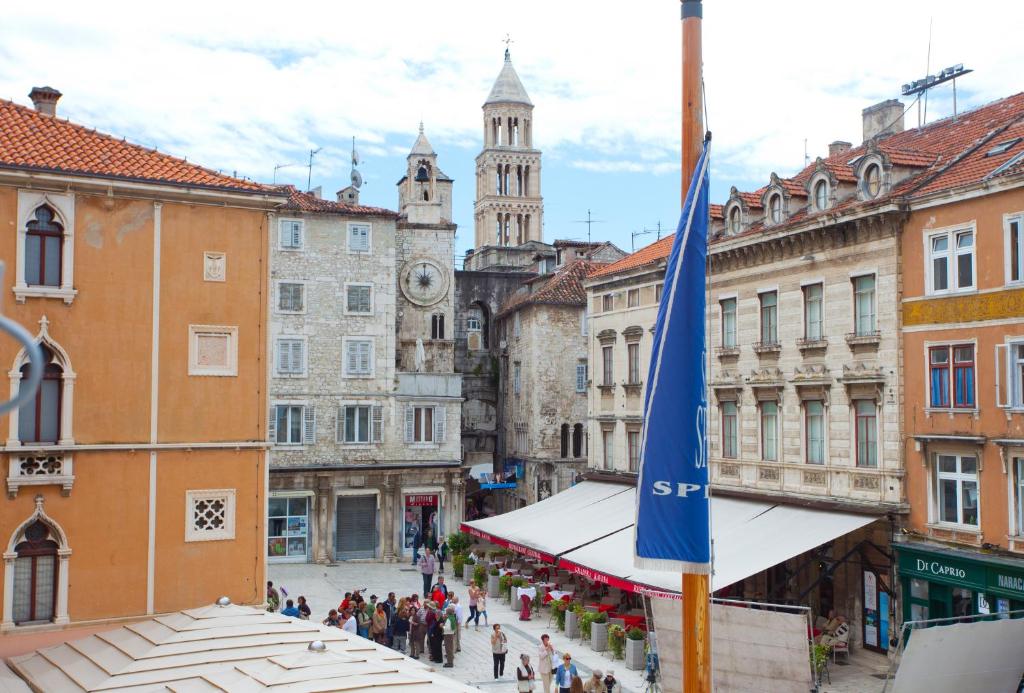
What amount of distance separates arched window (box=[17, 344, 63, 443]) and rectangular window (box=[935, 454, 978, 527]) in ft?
59.0

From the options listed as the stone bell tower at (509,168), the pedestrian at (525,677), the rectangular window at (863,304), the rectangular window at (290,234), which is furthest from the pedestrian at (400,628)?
the stone bell tower at (509,168)

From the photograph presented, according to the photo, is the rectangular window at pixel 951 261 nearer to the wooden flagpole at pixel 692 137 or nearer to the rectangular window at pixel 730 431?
the rectangular window at pixel 730 431

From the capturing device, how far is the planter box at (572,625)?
90.1 ft

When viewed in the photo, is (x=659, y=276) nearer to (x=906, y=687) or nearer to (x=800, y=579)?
(x=800, y=579)

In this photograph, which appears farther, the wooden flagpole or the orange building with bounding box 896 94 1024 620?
the orange building with bounding box 896 94 1024 620

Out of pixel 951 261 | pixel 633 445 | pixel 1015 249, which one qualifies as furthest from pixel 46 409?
pixel 633 445

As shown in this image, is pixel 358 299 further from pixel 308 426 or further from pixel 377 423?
pixel 308 426

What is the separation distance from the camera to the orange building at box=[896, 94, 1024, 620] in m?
21.9

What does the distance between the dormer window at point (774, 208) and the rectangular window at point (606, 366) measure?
32.3 feet

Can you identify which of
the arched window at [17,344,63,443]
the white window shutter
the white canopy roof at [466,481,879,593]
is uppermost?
the arched window at [17,344,63,443]

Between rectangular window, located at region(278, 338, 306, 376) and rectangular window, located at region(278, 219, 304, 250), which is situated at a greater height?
rectangular window, located at region(278, 219, 304, 250)

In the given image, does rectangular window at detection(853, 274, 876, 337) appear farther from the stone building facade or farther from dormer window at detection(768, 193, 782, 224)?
the stone building facade

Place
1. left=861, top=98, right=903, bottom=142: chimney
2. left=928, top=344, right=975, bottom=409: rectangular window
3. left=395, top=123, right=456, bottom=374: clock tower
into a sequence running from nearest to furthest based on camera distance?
left=928, top=344, right=975, bottom=409: rectangular window, left=861, top=98, right=903, bottom=142: chimney, left=395, top=123, right=456, bottom=374: clock tower

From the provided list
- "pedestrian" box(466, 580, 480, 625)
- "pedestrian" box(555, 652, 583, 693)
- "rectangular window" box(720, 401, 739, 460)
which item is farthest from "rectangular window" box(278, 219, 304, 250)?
"pedestrian" box(555, 652, 583, 693)
